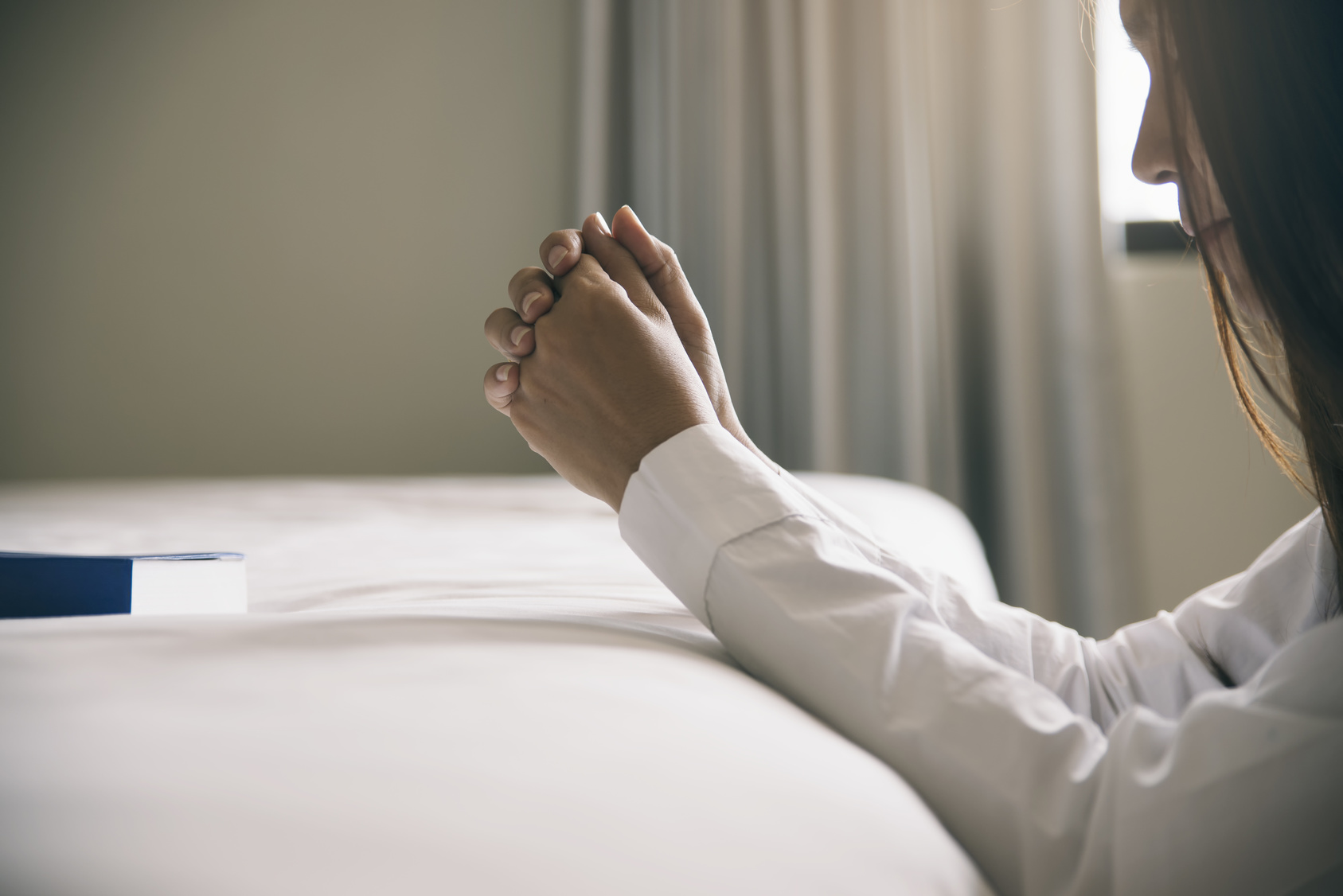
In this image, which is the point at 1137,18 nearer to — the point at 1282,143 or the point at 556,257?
the point at 1282,143

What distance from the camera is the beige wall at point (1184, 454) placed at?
1.92 m

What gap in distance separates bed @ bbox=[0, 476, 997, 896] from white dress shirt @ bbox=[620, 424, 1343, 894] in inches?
1.2

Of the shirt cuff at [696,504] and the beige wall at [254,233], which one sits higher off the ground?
the beige wall at [254,233]

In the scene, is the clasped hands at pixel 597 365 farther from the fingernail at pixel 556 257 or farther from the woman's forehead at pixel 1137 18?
the woman's forehead at pixel 1137 18

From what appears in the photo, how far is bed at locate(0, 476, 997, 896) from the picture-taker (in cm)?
20

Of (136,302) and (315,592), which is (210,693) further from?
(136,302)

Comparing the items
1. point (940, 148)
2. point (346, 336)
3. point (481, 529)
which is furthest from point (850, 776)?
point (346, 336)

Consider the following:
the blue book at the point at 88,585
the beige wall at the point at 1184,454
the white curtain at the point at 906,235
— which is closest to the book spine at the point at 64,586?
the blue book at the point at 88,585

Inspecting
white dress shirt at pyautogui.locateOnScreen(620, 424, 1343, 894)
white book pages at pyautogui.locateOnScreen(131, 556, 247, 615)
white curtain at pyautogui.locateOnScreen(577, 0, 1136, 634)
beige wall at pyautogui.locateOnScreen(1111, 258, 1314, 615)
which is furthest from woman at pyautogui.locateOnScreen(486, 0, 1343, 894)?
beige wall at pyautogui.locateOnScreen(1111, 258, 1314, 615)

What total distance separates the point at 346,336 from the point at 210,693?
206cm

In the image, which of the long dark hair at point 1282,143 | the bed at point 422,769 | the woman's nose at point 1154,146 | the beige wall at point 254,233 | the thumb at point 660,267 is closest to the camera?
the bed at point 422,769

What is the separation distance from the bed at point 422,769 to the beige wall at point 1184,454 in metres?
1.83

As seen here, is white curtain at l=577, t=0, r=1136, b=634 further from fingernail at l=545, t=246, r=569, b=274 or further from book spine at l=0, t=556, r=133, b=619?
book spine at l=0, t=556, r=133, b=619

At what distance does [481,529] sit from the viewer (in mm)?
923
